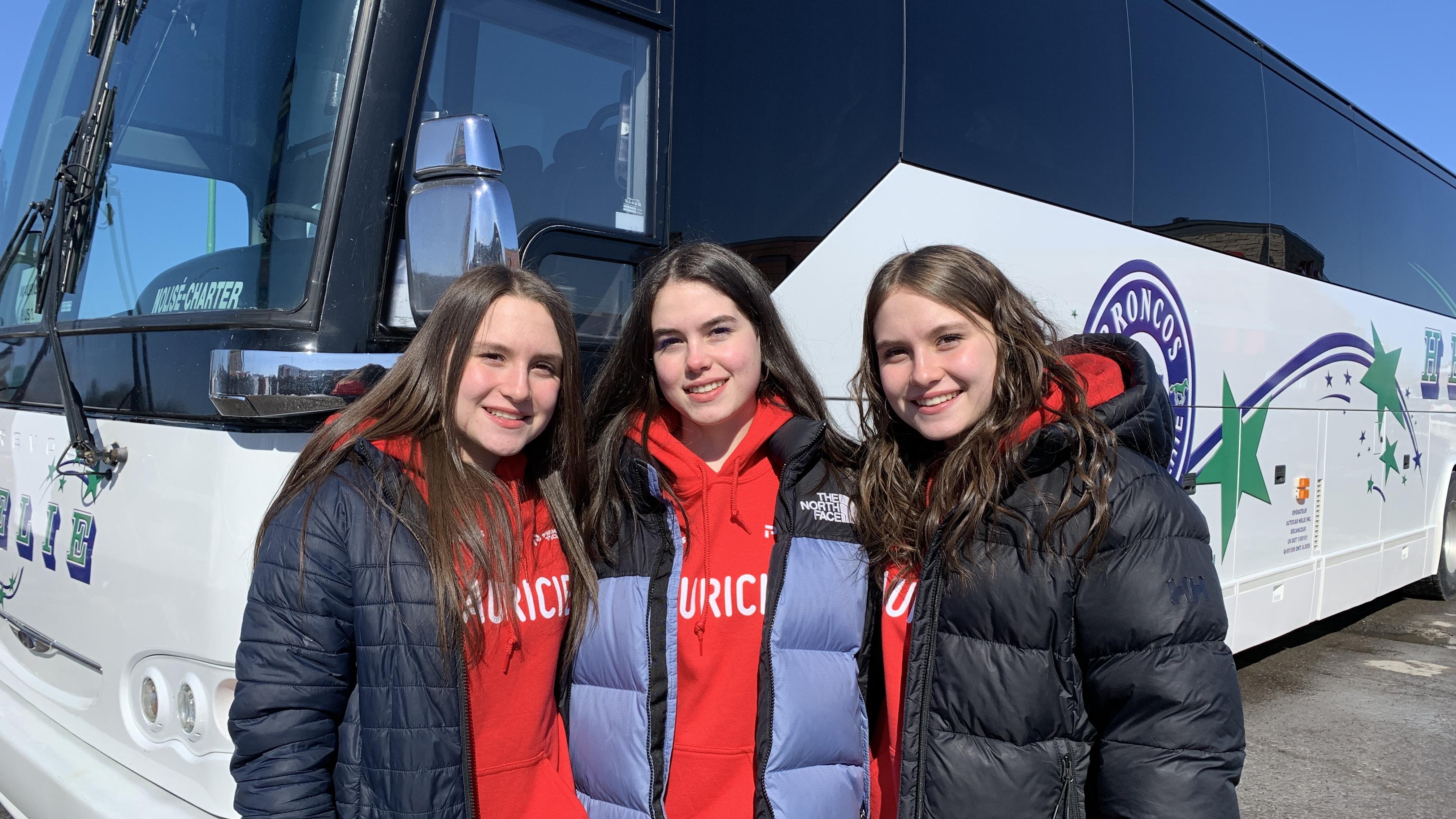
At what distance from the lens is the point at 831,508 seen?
1935 millimetres

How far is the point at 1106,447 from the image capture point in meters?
1.58

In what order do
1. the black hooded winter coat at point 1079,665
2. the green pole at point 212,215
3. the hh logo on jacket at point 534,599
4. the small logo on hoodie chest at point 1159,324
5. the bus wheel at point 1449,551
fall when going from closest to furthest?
the black hooded winter coat at point 1079,665
the hh logo on jacket at point 534,599
the green pole at point 212,215
the small logo on hoodie chest at point 1159,324
the bus wheel at point 1449,551

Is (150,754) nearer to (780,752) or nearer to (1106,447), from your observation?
(780,752)

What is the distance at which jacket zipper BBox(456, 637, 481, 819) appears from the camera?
5.19ft

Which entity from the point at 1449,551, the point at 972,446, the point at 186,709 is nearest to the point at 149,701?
the point at 186,709

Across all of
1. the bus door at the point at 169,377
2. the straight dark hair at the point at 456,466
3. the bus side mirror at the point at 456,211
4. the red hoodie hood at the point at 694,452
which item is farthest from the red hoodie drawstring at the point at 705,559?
the bus door at the point at 169,377

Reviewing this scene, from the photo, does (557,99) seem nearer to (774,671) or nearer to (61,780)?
(774,671)

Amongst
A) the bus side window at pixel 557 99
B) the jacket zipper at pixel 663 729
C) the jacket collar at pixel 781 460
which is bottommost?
the jacket zipper at pixel 663 729

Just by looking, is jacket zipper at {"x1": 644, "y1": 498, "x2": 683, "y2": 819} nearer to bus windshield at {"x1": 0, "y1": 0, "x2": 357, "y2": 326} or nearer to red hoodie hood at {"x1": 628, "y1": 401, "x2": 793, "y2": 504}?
red hoodie hood at {"x1": 628, "y1": 401, "x2": 793, "y2": 504}

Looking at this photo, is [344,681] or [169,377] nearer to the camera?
[344,681]

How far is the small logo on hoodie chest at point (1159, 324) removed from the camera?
4.13 metres

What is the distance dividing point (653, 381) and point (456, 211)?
0.53 meters

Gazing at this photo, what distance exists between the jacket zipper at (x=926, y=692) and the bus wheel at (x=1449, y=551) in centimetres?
840

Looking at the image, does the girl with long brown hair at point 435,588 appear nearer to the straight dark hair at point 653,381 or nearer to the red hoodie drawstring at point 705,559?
the straight dark hair at point 653,381
